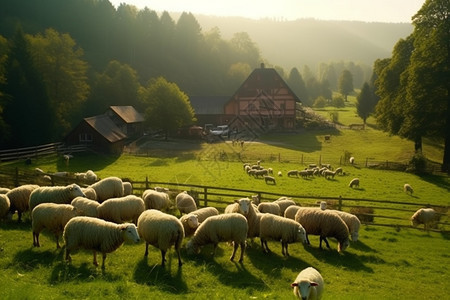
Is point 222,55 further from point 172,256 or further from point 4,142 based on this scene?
point 172,256

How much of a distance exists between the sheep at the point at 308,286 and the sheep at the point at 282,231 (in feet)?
12.0

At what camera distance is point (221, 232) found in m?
11.6

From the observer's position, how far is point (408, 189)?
86.4 feet

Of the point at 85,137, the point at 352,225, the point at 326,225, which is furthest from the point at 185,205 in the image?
the point at 85,137

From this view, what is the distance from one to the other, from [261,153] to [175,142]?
14.0 m

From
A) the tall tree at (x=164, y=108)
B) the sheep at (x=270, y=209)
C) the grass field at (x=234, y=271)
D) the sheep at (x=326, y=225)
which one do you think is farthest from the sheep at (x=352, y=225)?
the tall tree at (x=164, y=108)

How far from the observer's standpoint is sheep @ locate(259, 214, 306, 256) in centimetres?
1243

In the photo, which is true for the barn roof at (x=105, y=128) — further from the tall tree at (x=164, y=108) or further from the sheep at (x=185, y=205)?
the sheep at (x=185, y=205)

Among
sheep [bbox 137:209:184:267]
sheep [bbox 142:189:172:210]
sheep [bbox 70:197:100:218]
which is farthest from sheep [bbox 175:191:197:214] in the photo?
sheep [bbox 137:209:184:267]

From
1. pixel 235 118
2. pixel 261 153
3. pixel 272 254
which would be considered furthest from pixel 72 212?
pixel 235 118

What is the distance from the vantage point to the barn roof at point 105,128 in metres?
40.4

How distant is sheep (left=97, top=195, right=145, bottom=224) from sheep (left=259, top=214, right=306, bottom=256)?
500 cm

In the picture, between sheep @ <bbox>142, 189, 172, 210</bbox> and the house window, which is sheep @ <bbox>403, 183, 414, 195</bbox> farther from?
the house window

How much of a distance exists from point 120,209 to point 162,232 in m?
3.40
